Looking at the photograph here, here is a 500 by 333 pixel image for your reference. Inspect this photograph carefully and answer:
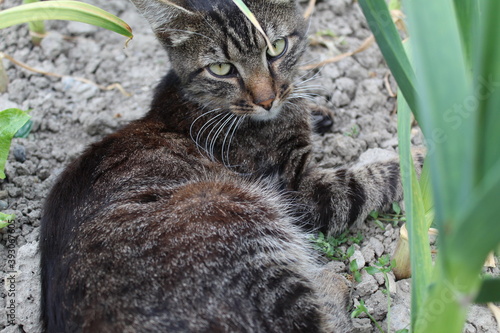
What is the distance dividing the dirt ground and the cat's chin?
59 cm

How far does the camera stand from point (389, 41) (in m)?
1.58

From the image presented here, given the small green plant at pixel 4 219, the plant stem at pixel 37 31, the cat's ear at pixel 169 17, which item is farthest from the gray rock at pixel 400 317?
the plant stem at pixel 37 31

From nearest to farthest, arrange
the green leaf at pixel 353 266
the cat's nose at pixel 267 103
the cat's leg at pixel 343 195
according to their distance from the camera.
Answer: the green leaf at pixel 353 266 → the cat's nose at pixel 267 103 → the cat's leg at pixel 343 195

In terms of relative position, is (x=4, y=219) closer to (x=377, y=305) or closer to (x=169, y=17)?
(x=169, y=17)

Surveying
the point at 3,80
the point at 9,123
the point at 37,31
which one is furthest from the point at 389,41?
the point at 37,31

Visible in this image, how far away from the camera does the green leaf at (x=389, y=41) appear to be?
1.56 meters

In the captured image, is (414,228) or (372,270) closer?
(414,228)

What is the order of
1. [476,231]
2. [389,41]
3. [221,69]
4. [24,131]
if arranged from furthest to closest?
1. [24,131]
2. [221,69]
3. [389,41]
4. [476,231]

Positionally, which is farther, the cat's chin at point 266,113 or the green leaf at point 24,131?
the green leaf at point 24,131

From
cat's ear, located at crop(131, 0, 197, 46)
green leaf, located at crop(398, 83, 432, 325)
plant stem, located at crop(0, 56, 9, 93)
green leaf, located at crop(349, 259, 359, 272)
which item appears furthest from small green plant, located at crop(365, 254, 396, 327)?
plant stem, located at crop(0, 56, 9, 93)

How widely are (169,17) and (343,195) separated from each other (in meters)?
1.40

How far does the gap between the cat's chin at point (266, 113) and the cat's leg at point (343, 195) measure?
418 mm

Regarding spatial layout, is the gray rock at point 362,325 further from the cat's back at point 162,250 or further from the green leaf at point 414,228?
the green leaf at point 414,228

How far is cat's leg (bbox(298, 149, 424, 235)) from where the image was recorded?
2.92m
